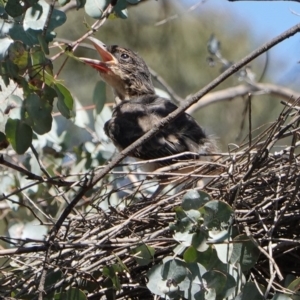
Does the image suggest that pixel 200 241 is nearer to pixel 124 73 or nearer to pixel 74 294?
pixel 74 294

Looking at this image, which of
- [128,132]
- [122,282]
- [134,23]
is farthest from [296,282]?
[134,23]

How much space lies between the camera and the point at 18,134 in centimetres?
354

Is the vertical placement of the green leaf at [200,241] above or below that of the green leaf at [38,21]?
below

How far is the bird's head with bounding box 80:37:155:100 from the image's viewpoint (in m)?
6.65

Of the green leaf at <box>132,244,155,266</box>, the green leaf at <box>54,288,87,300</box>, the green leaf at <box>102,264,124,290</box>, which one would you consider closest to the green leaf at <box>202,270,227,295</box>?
the green leaf at <box>132,244,155,266</box>

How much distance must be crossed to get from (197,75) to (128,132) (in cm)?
546

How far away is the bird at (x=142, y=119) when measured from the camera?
17.8ft

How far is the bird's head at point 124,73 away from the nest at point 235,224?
2.62m

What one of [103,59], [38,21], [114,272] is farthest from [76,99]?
[114,272]

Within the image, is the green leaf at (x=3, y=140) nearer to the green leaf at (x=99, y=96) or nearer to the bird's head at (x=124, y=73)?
the green leaf at (x=99, y=96)

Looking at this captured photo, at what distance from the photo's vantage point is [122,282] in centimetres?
393

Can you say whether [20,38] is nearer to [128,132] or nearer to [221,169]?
[221,169]

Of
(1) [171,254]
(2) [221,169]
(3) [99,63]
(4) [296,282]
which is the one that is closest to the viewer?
(4) [296,282]

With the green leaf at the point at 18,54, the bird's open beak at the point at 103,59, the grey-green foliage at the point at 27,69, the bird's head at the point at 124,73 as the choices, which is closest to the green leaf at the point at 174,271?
the grey-green foliage at the point at 27,69
